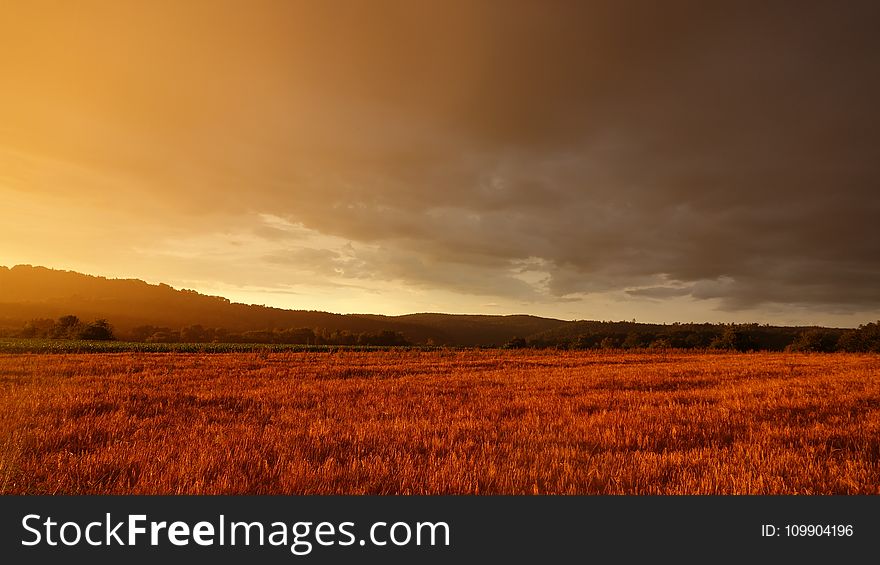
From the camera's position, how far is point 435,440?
912 centimetres

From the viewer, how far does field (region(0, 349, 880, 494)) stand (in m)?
6.59

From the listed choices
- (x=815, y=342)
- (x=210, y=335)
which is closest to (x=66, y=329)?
(x=210, y=335)

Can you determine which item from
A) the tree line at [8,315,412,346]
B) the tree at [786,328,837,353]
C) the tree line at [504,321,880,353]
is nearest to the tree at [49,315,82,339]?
the tree line at [8,315,412,346]

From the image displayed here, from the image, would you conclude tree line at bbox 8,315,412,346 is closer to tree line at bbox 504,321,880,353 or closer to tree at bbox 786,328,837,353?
tree line at bbox 504,321,880,353

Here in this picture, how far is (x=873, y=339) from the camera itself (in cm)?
8062

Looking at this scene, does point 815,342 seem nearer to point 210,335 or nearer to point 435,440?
point 435,440

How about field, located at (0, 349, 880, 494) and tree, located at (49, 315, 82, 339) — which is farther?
tree, located at (49, 315, 82, 339)

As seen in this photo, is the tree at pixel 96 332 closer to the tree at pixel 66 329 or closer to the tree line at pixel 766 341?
the tree at pixel 66 329

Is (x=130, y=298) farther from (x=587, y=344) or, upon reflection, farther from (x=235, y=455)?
(x=235, y=455)

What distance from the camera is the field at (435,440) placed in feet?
21.6

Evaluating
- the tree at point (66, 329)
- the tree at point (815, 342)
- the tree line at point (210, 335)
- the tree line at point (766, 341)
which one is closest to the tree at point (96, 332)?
the tree line at point (210, 335)

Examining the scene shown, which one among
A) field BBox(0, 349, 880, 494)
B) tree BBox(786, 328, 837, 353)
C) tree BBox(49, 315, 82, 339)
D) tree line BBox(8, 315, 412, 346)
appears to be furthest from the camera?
tree line BBox(8, 315, 412, 346)

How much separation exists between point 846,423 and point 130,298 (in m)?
220

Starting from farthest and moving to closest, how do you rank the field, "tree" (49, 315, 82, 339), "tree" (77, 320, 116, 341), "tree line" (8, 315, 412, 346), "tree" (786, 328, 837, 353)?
"tree line" (8, 315, 412, 346) < "tree" (786, 328, 837, 353) < "tree" (49, 315, 82, 339) < "tree" (77, 320, 116, 341) < the field
